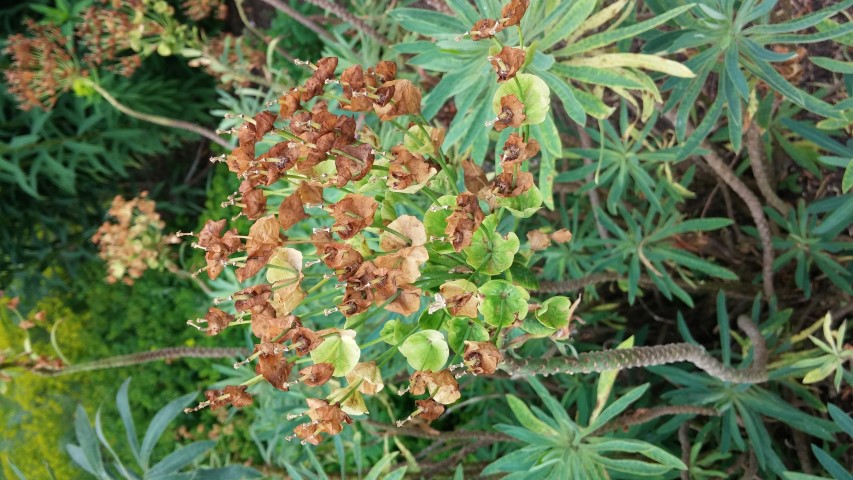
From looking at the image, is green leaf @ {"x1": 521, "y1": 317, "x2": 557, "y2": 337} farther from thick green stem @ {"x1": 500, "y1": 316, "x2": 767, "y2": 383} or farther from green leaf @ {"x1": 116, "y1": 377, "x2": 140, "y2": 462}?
green leaf @ {"x1": 116, "y1": 377, "x2": 140, "y2": 462}

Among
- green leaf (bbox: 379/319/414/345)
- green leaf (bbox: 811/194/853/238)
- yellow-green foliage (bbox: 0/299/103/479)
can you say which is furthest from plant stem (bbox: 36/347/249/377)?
yellow-green foliage (bbox: 0/299/103/479)

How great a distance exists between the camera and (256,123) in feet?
2.35

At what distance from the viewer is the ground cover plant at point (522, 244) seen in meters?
0.70

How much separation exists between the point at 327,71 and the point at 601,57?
57 centimetres

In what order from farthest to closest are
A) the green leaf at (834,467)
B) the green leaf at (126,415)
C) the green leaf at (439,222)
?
the green leaf at (126,415), the green leaf at (834,467), the green leaf at (439,222)

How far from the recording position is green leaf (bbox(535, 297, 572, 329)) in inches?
30.8

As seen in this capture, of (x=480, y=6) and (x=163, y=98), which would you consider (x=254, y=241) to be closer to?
(x=480, y=6)

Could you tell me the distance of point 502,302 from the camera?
0.73m

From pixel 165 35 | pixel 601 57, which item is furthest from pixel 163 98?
pixel 601 57

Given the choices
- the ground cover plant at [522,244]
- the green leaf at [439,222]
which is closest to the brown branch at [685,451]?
the ground cover plant at [522,244]

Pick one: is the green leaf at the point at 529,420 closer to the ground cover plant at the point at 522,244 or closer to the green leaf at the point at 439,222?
the ground cover plant at the point at 522,244

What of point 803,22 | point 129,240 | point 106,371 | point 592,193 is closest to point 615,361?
point 803,22

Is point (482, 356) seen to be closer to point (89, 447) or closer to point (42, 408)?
point (89, 447)

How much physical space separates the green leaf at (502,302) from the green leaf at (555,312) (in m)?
0.06
